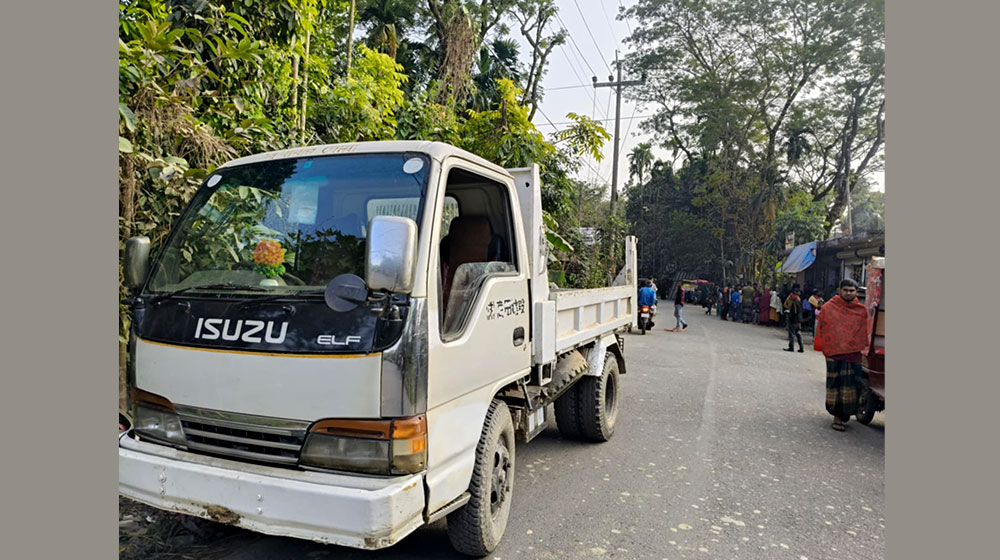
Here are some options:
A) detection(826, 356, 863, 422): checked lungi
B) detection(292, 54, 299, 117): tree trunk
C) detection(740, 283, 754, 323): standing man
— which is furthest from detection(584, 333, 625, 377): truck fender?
detection(740, 283, 754, 323): standing man

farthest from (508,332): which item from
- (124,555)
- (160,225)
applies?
(160,225)

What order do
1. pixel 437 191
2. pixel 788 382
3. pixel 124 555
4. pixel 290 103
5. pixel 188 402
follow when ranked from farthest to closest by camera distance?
pixel 788 382, pixel 290 103, pixel 124 555, pixel 437 191, pixel 188 402

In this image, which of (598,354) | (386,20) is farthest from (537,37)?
(598,354)

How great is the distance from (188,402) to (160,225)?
2.53m

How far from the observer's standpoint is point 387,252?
2424 mm

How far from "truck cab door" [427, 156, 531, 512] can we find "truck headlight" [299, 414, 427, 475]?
0.35 ft

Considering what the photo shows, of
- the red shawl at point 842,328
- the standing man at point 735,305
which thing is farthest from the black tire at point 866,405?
the standing man at point 735,305

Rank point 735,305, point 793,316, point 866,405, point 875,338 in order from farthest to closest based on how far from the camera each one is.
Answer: point 735,305 < point 793,316 < point 866,405 < point 875,338

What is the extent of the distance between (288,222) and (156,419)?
114 centimetres

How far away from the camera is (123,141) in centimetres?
365

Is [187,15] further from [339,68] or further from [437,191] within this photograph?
[339,68]

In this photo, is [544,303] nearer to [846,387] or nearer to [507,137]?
[846,387]

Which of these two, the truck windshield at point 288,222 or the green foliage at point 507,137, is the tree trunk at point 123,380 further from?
the green foliage at point 507,137

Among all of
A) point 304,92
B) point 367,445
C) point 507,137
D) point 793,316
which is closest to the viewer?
point 367,445
